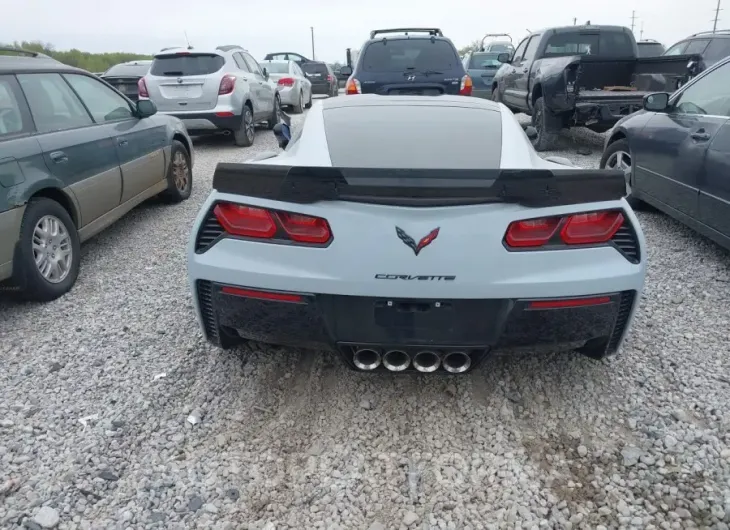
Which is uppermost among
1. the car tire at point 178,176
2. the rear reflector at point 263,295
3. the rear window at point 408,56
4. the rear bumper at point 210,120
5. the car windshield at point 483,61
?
the rear reflector at point 263,295

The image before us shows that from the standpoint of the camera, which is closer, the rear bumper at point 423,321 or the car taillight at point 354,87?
the rear bumper at point 423,321

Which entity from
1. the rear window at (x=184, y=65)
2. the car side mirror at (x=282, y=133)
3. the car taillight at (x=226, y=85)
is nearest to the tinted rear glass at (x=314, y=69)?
the rear window at (x=184, y=65)

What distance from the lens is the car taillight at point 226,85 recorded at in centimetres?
956

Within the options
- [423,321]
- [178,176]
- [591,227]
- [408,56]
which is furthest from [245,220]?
[408,56]

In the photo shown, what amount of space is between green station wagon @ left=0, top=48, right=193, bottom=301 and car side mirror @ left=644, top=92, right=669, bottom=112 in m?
4.57

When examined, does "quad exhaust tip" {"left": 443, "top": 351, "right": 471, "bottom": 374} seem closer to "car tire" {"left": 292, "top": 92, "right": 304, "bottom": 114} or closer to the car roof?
the car roof

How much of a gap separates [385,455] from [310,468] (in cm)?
32

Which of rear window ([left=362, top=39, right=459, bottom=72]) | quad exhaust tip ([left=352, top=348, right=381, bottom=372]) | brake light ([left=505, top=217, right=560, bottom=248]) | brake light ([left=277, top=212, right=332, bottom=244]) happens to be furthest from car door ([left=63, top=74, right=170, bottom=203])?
rear window ([left=362, top=39, right=459, bottom=72])

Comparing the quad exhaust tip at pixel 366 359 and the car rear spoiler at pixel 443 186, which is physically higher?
the car rear spoiler at pixel 443 186

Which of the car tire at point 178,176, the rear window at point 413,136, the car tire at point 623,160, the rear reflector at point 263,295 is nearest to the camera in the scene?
the rear reflector at point 263,295

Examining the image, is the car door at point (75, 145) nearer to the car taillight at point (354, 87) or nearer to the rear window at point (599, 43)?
the car taillight at point (354, 87)

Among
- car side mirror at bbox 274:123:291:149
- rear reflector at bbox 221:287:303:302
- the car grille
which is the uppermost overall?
the car grille

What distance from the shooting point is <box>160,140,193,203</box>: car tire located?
623cm

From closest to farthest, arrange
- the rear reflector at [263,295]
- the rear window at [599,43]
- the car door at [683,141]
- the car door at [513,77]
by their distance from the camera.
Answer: the rear reflector at [263,295]
the car door at [683,141]
the rear window at [599,43]
the car door at [513,77]
